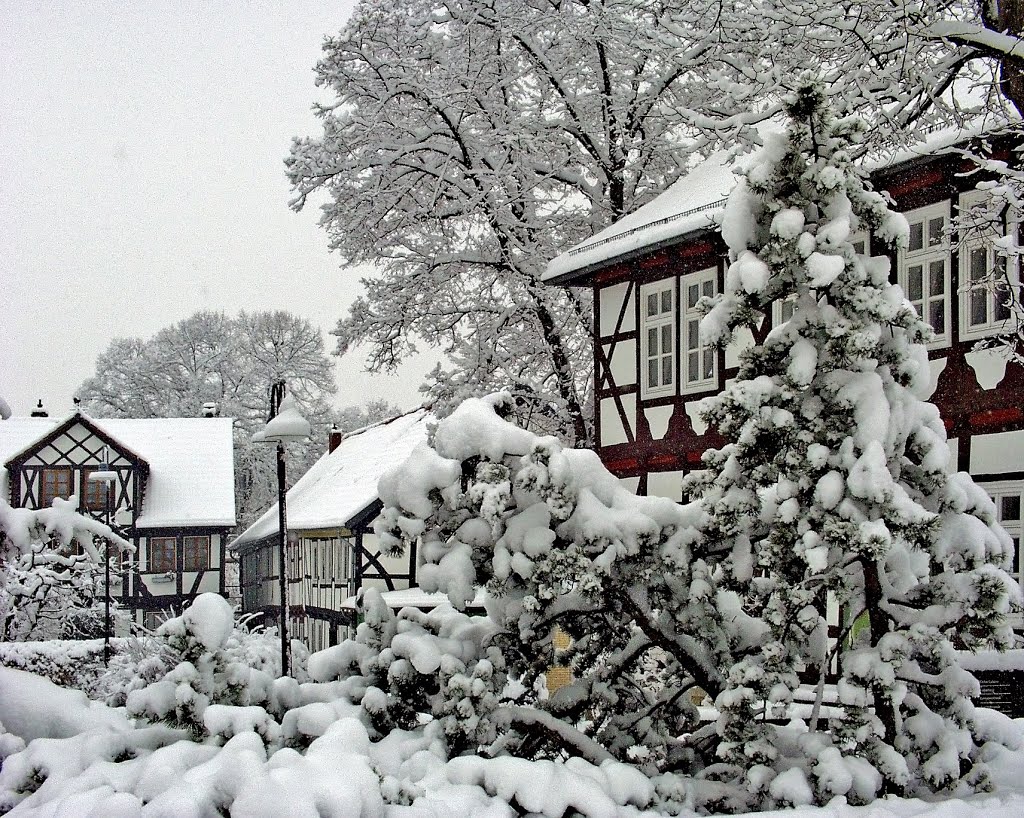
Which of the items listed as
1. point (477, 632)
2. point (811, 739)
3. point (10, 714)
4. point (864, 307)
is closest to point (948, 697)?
point (811, 739)

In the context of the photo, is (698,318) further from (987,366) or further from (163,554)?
(163,554)

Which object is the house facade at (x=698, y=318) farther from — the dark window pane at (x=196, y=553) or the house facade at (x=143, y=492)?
the dark window pane at (x=196, y=553)

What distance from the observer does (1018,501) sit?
11.5 meters

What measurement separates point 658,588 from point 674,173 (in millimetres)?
12429

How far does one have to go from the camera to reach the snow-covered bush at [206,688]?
20.7ft

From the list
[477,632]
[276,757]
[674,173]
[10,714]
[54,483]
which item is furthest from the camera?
[54,483]

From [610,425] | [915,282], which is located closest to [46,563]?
[610,425]

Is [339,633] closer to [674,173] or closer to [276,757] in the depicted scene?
[674,173]

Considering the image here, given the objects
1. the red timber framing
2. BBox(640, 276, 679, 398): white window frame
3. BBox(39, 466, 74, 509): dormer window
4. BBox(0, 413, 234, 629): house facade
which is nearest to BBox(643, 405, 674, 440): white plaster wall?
the red timber framing

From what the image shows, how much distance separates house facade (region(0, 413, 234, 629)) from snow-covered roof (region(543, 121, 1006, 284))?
2066 cm

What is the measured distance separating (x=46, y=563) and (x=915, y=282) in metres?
12.6

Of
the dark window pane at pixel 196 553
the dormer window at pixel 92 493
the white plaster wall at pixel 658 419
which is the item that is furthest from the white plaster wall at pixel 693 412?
the dark window pane at pixel 196 553

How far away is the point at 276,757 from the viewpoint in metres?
5.79

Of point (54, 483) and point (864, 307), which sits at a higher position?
point (864, 307)
